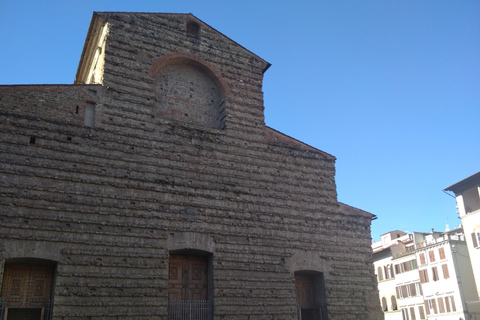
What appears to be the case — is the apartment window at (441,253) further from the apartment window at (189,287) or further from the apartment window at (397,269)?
the apartment window at (189,287)

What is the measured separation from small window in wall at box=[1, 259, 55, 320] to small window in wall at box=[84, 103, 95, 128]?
3255 mm

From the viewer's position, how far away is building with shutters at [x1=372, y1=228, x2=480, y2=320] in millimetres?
26312

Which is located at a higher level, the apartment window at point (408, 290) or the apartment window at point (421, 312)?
the apartment window at point (408, 290)

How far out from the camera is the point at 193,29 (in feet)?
43.0

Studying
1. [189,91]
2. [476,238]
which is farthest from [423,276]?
[189,91]

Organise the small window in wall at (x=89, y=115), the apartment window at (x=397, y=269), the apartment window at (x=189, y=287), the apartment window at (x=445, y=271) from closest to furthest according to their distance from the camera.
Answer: the apartment window at (x=189, y=287), the small window in wall at (x=89, y=115), the apartment window at (x=445, y=271), the apartment window at (x=397, y=269)

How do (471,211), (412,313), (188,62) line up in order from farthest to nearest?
(412,313), (471,211), (188,62)

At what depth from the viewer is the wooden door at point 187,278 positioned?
1026 centimetres

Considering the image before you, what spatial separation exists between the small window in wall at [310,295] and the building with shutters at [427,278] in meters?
17.6

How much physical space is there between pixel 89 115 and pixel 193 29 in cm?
434

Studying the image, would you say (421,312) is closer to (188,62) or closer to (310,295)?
(310,295)

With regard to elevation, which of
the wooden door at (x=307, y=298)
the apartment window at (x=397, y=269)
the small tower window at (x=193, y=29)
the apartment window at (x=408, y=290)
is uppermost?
the small tower window at (x=193, y=29)

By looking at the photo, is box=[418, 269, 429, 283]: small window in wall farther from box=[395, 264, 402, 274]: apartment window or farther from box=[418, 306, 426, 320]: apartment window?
box=[395, 264, 402, 274]: apartment window

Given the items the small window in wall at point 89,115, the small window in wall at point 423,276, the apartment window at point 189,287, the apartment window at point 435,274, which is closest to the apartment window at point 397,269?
the small window in wall at point 423,276
